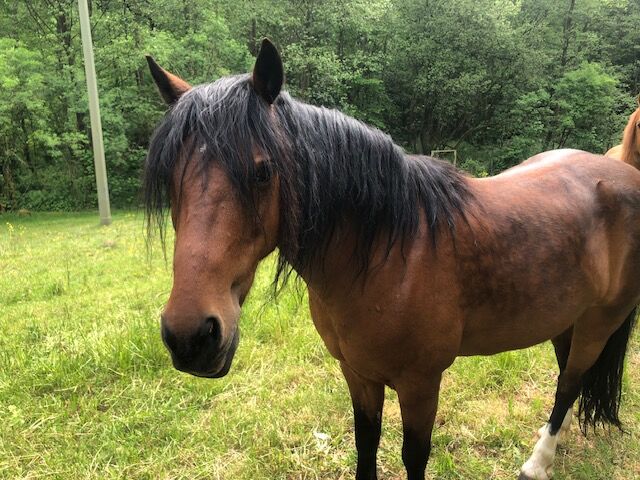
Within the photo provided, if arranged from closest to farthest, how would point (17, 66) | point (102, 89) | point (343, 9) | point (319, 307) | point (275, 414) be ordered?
point (319, 307) < point (275, 414) < point (17, 66) < point (102, 89) < point (343, 9)

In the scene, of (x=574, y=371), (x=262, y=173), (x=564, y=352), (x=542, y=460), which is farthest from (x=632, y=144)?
(x=262, y=173)

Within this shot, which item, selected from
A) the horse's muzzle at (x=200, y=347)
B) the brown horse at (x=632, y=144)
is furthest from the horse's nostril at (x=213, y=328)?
the brown horse at (x=632, y=144)

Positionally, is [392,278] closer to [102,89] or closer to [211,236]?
[211,236]

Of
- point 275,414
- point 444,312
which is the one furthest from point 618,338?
point 275,414

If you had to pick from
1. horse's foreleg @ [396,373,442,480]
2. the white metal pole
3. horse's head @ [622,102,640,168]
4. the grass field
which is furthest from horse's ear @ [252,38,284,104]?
the white metal pole

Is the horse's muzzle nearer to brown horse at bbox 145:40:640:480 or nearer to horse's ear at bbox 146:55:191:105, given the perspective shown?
brown horse at bbox 145:40:640:480

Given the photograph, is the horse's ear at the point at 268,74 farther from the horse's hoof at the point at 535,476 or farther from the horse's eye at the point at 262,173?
the horse's hoof at the point at 535,476

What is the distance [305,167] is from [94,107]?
10892 mm

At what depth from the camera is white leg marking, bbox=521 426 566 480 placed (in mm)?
2270

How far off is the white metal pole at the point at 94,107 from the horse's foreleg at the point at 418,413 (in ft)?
34.9

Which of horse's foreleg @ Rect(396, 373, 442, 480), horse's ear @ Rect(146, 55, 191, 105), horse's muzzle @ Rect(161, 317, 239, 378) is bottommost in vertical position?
horse's foreleg @ Rect(396, 373, 442, 480)

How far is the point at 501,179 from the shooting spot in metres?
2.20

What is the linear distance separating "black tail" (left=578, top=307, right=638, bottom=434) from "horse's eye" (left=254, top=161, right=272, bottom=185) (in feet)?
7.68

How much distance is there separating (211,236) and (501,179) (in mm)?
1647
